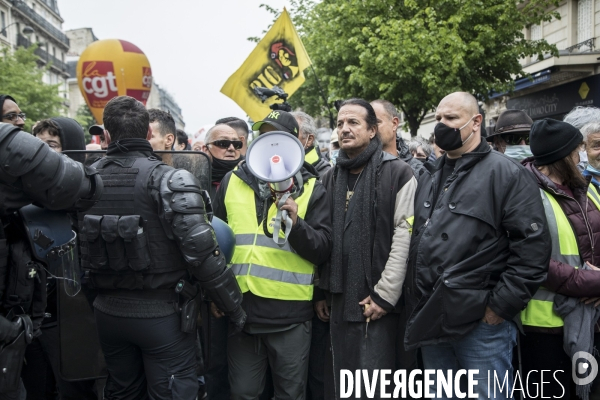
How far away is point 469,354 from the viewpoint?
2975 mm

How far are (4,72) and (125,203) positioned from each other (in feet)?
90.4

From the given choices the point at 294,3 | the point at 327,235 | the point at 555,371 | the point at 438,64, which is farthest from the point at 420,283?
the point at 294,3

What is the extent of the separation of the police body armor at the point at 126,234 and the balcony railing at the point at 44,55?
4515 centimetres

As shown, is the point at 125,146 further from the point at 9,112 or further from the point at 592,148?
the point at 592,148

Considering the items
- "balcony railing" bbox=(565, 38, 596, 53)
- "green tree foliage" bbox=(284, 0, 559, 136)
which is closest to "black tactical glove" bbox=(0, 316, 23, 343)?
"green tree foliage" bbox=(284, 0, 559, 136)

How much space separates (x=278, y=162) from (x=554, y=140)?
156cm

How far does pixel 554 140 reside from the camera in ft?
10.3

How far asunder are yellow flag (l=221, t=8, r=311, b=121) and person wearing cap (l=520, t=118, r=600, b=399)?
3753mm

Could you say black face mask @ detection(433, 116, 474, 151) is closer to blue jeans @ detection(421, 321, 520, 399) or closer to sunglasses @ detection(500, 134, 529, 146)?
blue jeans @ detection(421, 321, 520, 399)

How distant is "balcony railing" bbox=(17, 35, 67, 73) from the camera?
46.2m

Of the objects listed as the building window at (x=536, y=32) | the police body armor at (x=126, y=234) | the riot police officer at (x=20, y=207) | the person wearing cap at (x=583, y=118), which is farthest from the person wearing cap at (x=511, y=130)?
the building window at (x=536, y=32)

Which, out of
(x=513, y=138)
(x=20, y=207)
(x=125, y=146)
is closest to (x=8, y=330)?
(x=20, y=207)

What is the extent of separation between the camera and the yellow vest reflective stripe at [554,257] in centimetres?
303

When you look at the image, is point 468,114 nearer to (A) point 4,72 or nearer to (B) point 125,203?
(B) point 125,203
